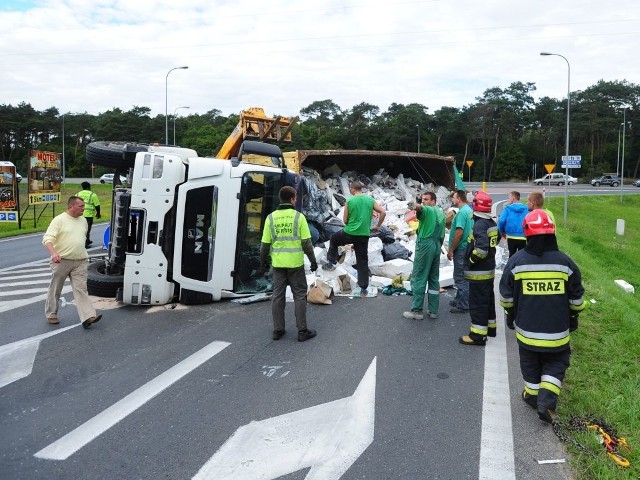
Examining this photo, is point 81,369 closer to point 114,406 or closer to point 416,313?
point 114,406

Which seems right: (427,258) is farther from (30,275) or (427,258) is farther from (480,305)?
(30,275)

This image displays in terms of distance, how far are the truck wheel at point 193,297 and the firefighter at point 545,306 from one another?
4489 millimetres

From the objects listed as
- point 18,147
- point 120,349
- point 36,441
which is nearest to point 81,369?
point 120,349

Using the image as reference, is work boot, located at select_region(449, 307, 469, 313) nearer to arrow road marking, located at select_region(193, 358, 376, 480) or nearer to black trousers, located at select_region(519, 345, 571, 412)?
black trousers, located at select_region(519, 345, 571, 412)

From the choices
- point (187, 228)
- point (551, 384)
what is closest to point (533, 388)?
point (551, 384)

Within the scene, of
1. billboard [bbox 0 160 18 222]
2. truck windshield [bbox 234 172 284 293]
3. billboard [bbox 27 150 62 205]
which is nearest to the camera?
truck windshield [bbox 234 172 284 293]

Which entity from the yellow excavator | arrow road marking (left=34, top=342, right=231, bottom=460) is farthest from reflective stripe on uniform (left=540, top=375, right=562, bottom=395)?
the yellow excavator

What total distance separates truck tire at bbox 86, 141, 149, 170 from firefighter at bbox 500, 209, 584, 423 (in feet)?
18.8

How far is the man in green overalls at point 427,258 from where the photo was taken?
22.1 feet

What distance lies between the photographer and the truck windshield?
7242 millimetres

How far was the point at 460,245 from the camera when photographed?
734 centimetres

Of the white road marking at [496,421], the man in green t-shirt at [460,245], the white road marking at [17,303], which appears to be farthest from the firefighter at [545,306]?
the white road marking at [17,303]

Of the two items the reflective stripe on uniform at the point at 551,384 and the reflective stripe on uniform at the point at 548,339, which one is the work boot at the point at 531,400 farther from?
the reflective stripe on uniform at the point at 548,339

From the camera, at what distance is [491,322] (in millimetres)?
5965
